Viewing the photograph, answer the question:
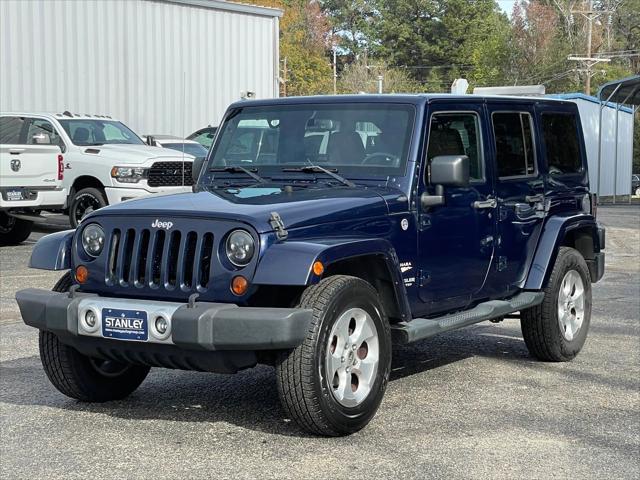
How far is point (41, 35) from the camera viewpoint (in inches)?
892

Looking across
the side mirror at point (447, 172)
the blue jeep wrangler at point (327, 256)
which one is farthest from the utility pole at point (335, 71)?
the side mirror at point (447, 172)

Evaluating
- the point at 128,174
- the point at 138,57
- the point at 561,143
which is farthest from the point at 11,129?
the point at 561,143

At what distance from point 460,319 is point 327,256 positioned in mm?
1524

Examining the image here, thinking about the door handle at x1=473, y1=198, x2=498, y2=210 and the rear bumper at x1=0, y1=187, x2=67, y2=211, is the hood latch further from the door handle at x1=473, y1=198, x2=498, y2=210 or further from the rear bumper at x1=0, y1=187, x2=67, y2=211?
the rear bumper at x1=0, y1=187, x2=67, y2=211

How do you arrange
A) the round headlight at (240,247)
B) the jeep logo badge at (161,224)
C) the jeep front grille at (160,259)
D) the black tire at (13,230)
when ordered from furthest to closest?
the black tire at (13,230) → the jeep logo badge at (161,224) → the jeep front grille at (160,259) → the round headlight at (240,247)

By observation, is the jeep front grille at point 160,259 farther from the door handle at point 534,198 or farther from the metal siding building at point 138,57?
the metal siding building at point 138,57

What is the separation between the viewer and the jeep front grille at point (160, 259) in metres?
5.54

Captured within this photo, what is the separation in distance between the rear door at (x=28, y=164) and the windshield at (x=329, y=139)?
9.45 meters

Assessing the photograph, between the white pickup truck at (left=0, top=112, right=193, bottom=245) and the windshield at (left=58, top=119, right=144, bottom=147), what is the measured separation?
0.07 ft

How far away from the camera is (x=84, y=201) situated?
1638 centimetres

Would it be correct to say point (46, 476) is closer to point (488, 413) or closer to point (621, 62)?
point (488, 413)

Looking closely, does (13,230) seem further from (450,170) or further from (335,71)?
(335,71)

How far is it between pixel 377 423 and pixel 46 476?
72.9 inches

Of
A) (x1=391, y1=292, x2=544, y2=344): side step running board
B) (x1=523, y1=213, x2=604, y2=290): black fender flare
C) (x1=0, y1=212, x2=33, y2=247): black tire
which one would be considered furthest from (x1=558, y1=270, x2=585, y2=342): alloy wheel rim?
(x1=0, y1=212, x2=33, y2=247): black tire
